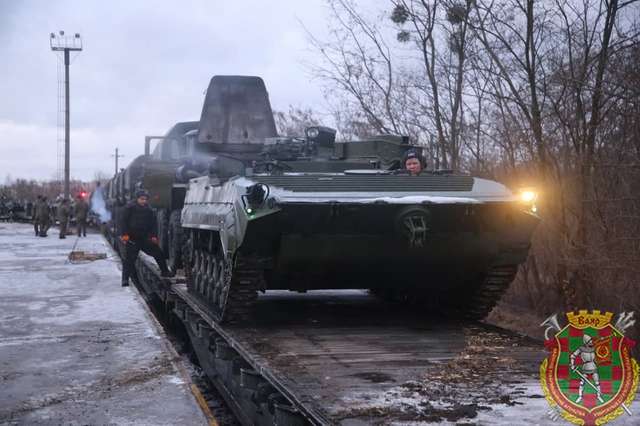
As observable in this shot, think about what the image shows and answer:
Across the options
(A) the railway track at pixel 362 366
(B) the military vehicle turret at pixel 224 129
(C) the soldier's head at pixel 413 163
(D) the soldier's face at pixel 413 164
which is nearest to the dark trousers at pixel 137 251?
(B) the military vehicle turret at pixel 224 129

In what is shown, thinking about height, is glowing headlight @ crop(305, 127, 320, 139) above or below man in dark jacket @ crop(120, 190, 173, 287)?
above

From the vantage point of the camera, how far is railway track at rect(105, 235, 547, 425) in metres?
4.75

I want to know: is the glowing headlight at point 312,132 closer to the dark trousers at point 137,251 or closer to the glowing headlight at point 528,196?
the glowing headlight at point 528,196

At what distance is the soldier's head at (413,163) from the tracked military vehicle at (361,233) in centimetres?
24

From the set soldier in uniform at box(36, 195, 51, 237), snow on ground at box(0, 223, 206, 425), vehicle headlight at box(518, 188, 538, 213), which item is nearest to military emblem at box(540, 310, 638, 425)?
vehicle headlight at box(518, 188, 538, 213)

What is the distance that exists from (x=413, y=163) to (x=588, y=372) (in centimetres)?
348

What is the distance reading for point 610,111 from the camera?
10.8 meters

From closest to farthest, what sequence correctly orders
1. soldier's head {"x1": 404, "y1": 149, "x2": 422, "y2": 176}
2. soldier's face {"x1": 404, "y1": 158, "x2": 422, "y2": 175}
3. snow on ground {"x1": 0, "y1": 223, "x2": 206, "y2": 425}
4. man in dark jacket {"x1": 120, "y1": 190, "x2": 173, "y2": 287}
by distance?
snow on ground {"x1": 0, "y1": 223, "x2": 206, "y2": 425} < soldier's head {"x1": 404, "y1": 149, "x2": 422, "y2": 176} < soldier's face {"x1": 404, "y1": 158, "x2": 422, "y2": 175} < man in dark jacket {"x1": 120, "y1": 190, "x2": 173, "y2": 287}

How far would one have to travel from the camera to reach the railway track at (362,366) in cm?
475

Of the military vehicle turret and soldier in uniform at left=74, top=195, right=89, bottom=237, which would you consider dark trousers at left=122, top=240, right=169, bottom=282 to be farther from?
soldier in uniform at left=74, top=195, right=89, bottom=237

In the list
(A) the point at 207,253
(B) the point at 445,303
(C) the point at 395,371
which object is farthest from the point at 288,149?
(C) the point at 395,371

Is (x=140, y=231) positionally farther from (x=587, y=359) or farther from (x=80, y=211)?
(x=80, y=211)

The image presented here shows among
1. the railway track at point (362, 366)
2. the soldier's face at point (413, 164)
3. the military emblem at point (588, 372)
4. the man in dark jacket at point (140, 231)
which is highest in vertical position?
the soldier's face at point (413, 164)

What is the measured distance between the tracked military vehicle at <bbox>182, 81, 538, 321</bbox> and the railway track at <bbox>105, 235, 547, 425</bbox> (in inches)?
15.7
